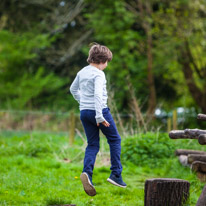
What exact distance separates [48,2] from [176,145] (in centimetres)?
1300

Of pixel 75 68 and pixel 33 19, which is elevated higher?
pixel 33 19

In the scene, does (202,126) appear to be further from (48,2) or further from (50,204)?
(50,204)

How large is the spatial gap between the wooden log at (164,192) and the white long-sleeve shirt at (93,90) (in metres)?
0.90

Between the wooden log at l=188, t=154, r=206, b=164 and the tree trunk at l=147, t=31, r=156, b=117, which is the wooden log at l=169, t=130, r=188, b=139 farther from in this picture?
the tree trunk at l=147, t=31, r=156, b=117

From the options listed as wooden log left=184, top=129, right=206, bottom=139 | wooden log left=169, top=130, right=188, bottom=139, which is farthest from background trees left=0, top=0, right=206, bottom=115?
wooden log left=184, top=129, right=206, bottom=139

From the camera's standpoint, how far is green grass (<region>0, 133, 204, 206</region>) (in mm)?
4910

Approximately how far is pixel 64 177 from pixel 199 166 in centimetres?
227

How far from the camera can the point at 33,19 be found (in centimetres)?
2038

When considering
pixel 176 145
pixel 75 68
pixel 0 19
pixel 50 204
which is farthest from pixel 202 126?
pixel 50 204

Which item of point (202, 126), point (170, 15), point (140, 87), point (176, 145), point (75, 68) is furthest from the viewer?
point (75, 68)

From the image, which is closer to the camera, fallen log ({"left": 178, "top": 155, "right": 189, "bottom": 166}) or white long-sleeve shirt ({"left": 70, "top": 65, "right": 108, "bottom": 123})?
white long-sleeve shirt ({"left": 70, "top": 65, "right": 108, "bottom": 123})

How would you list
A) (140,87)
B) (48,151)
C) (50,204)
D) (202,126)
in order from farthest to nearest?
1. (140,87)
2. (202,126)
3. (48,151)
4. (50,204)

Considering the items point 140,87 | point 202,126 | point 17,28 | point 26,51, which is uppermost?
point 17,28

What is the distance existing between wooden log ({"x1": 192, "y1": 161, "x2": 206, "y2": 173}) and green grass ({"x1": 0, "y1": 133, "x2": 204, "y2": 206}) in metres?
0.12
